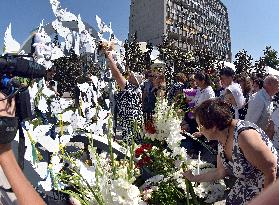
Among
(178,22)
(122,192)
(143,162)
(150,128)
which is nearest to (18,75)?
(122,192)

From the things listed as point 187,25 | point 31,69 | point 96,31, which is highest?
point 187,25

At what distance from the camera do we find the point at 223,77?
5.96m

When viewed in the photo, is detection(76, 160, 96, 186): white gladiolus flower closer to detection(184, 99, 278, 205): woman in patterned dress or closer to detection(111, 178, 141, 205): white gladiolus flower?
detection(111, 178, 141, 205): white gladiolus flower

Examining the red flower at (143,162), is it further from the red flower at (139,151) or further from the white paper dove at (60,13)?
the white paper dove at (60,13)

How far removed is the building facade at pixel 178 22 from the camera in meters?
74.6

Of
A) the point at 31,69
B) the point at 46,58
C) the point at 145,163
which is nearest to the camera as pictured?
the point at 31,69

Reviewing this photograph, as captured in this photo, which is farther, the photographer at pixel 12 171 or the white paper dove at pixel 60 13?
the white paper dove at pixel 60 13

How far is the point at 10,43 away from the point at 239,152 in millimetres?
1899

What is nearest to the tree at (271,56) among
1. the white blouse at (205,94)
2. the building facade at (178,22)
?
the building facade at (178,22)

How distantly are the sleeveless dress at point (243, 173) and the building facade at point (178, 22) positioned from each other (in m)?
66.4

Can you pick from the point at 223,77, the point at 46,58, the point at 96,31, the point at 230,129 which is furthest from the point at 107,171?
the point at 223,77

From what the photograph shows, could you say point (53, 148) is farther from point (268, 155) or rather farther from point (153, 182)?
point (268, 155)

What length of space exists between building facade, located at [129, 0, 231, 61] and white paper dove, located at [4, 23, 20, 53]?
66.0m

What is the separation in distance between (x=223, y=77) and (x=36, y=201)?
200 inches
